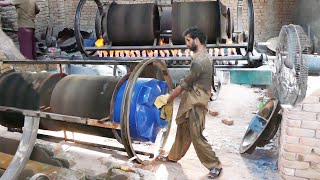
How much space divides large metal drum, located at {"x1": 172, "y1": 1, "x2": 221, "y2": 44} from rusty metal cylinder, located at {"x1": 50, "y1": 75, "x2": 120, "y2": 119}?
260 cm

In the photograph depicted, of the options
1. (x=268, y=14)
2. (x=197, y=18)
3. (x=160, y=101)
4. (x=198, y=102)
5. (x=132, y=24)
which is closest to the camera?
(x=160, y=101)

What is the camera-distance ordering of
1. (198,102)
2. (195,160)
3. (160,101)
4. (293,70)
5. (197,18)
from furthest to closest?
1. (197,18)
2. (195,160)
3. (198,102)
4. (160,101)
5. (293,70)

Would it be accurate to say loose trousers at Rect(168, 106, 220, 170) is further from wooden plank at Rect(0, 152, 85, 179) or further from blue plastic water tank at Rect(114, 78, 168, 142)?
wooden plank at Rect(0, 152, 85, 179)

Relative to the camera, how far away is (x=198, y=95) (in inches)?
144

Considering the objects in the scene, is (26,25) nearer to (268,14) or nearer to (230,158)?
(230,158)

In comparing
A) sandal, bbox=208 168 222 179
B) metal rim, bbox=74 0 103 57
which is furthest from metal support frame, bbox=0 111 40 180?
metal rim, bbox=74 0 103 57

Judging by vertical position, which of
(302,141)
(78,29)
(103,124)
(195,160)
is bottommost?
(195,160)

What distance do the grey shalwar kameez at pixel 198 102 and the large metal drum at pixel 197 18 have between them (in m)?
2.24

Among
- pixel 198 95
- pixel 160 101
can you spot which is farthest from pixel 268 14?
pixel 160 101

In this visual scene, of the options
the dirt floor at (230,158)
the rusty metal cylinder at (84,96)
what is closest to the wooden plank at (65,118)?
the rusty metal cylinder at (84,96)

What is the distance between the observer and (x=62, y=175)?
3094 mm

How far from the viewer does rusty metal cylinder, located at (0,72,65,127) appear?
3562 mm

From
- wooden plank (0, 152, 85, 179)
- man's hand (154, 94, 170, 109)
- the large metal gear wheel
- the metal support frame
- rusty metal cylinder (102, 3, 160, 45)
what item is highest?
rusty metal cylinder (102, 3, 160, 45)

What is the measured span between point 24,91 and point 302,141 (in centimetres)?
301
